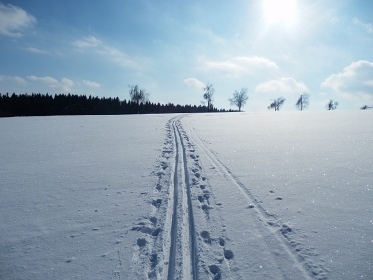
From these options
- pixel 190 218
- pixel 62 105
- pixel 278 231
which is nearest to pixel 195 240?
pixel 190 218

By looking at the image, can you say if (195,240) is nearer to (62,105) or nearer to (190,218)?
(190,218)

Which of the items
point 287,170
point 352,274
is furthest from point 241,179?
point 352,274

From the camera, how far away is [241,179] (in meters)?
7.28

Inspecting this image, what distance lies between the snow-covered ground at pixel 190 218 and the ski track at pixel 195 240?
2cm

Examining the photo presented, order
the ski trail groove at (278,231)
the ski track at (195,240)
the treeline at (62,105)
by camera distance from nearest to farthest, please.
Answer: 1. the ski trail groove at (278,231)
2. the ski track at (195,240)
3. the treeline at (62,105)

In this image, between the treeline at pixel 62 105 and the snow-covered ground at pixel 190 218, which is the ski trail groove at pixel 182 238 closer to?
the snow-covered ground at pixel 190 218

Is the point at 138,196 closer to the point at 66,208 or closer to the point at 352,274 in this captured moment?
the point at 66,208

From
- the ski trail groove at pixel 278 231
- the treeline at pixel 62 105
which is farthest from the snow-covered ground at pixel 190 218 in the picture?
the treeline at pixel 62 105

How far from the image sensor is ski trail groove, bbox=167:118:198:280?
3629 millimetres

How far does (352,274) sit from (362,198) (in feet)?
9.19

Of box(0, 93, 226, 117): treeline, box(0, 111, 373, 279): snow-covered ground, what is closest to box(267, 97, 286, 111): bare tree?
box(0, 93, 226, 117): treeline

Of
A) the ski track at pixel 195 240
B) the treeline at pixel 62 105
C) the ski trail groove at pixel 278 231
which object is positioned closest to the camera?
the ski trail groove at pixel 278 231

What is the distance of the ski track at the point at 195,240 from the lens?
142 inches

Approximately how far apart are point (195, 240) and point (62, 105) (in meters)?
83.7
